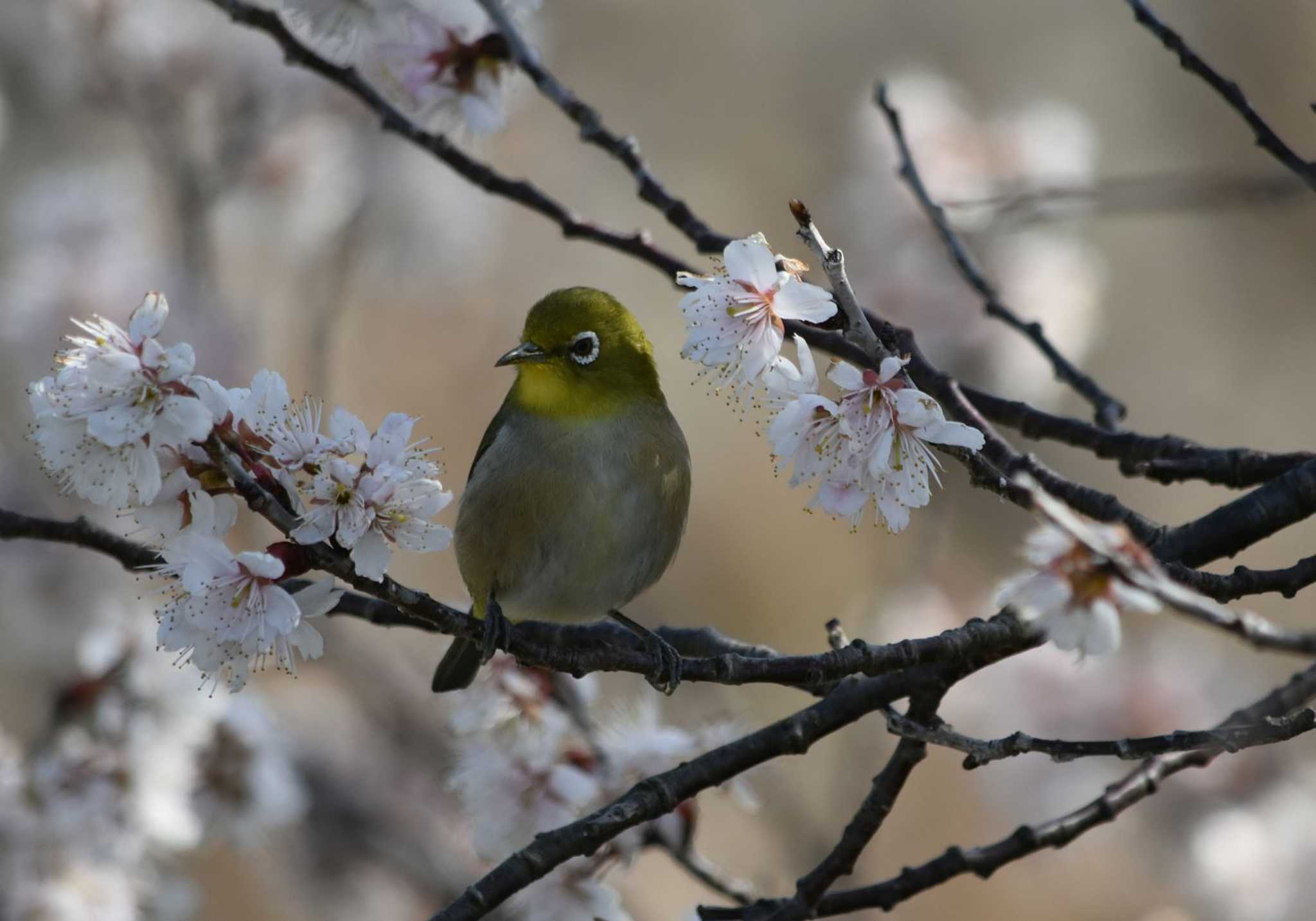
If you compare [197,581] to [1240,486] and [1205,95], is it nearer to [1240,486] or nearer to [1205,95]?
[1240,486]

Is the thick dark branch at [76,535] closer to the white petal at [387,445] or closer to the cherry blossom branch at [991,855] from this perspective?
the white petal at [387,445]

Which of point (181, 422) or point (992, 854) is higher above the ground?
point (181, 422)

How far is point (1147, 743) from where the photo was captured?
2.05 meters

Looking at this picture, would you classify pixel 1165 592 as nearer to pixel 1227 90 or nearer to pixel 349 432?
pixel 349 432

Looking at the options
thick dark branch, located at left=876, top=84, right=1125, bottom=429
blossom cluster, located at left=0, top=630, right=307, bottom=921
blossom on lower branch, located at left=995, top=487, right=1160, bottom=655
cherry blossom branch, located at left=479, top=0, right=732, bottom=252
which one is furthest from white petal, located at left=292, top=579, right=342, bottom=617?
blossom cluster, located at left=0, top=630, right=307, bottom=921

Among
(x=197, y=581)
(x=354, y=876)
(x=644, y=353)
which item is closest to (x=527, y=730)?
(x=644, y=353)

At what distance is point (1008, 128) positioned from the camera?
20.3 feet

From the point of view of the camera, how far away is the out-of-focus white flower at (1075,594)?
68.1 inches

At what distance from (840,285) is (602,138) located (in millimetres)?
1328

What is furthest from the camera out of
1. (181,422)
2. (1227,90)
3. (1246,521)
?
(1227,90)

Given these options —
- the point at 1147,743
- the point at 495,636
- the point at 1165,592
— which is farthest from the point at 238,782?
the point at 1165,592

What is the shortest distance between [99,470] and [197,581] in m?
0.22

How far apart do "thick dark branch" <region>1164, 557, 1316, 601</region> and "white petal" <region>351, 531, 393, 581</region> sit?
3.85 ft

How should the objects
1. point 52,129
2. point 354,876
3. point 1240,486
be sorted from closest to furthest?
point 1240,486
point 354,876
point 52,129
